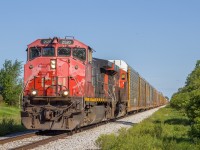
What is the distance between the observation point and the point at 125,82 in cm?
2786

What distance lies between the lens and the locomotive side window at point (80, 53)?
52.5 ft

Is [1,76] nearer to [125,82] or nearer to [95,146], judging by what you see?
[125,82]

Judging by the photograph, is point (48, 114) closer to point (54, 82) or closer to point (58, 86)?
point (58, 86)

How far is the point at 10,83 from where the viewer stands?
169ft

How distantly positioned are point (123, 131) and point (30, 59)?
16.9 feet

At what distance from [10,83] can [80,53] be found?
37.3m

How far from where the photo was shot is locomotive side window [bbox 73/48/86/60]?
1599cm

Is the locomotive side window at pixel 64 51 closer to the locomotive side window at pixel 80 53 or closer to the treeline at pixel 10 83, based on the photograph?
the locomotive side window at pixel 80 53

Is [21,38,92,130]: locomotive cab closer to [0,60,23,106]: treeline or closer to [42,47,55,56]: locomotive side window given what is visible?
[42,47,55,56]: locomotive side window

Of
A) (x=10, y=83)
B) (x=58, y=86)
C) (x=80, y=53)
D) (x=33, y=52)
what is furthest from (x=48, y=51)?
(x=10, y=83)

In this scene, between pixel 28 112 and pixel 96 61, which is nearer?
pixel 28 112

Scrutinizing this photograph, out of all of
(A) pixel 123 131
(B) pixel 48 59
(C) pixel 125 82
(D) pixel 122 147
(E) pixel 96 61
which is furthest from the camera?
(C) pixel 125 82

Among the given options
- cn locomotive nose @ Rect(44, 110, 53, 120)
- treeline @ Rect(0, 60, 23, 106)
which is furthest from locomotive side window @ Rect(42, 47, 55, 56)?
treeline @ Rect(0, 60, 23, 106)

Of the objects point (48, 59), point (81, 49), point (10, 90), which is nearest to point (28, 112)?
point (48, 59)
